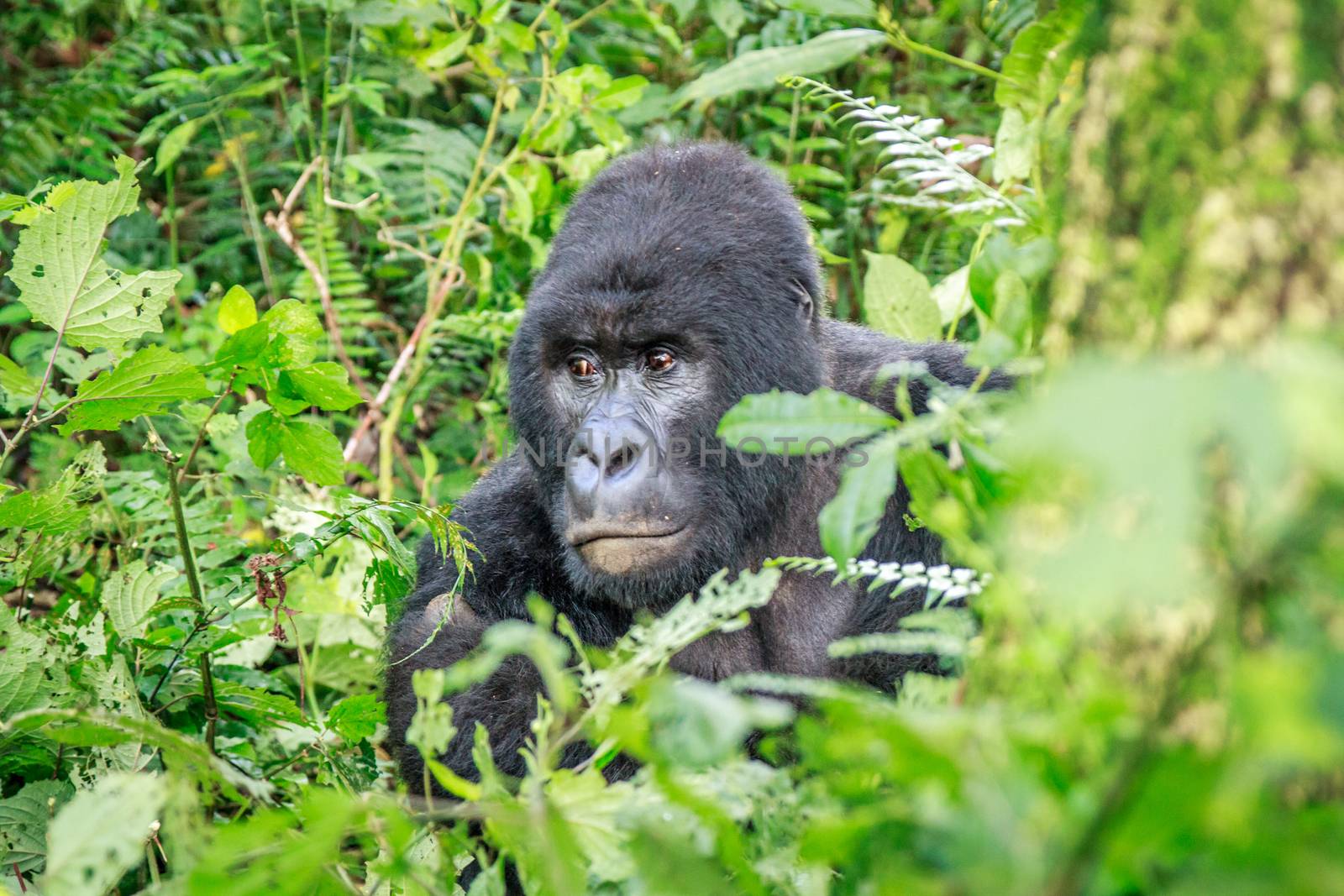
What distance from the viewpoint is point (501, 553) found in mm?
3154

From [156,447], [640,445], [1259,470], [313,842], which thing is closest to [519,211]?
[640,445]

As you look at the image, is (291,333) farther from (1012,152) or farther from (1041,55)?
(1041,55)

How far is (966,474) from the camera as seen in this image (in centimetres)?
131

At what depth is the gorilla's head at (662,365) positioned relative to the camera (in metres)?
2.82

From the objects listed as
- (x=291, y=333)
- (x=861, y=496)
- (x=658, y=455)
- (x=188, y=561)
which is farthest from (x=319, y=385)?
(x=861, y=496)

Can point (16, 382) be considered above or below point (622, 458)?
above

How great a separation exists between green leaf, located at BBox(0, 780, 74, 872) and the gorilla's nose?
3.75ft

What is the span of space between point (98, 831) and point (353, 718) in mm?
1456

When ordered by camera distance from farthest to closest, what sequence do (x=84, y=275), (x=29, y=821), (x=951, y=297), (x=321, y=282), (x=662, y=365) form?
(x=321, y=282)
(x=951, y=297)
(x=662, y=365)
(x=84, y=275)
(x=29, y=821)

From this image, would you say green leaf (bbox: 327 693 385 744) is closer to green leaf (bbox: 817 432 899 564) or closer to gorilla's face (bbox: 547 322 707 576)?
gorilla's face (bbox: 547 322 707 576)

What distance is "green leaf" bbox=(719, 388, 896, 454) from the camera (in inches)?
47.3

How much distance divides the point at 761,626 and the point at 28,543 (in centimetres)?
163

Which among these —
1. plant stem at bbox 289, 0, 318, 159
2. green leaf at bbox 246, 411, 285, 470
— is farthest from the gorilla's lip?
plant stem at bbox 289, 0, 318, 159

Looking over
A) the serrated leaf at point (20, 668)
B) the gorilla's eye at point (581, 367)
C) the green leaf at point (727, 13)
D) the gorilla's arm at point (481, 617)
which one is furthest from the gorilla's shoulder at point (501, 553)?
the green leaf at point (727, 13)
